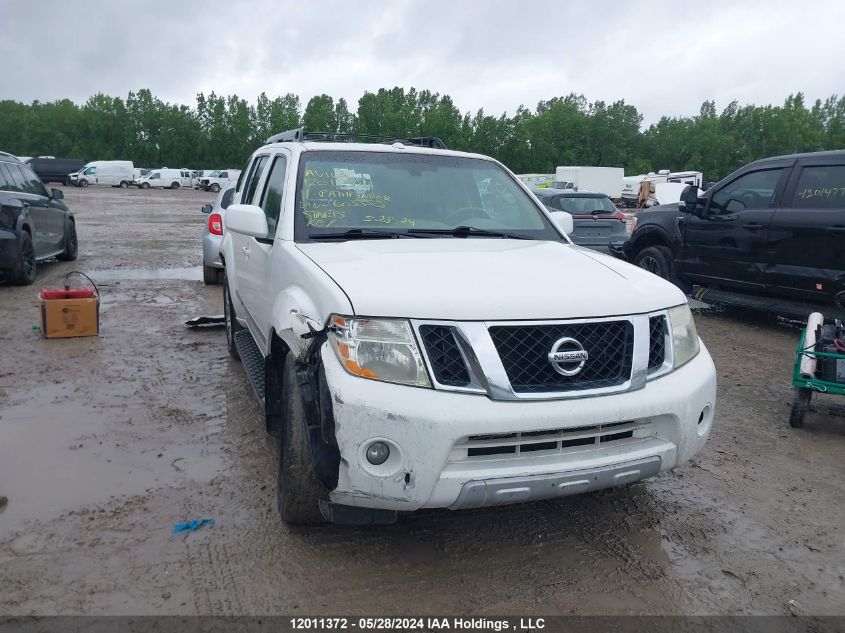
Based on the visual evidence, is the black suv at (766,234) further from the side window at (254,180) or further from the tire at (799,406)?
the side window at (254,180)

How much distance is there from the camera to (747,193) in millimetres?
8242

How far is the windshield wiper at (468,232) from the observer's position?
4.09 metres

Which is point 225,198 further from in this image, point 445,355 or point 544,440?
point 544,440

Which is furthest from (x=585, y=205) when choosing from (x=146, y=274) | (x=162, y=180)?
(x=162, y=180)

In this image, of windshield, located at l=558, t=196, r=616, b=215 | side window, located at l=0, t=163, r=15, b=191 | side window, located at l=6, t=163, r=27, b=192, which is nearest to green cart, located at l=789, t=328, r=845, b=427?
windshield, located at l=558, t=196, r=616, b=215

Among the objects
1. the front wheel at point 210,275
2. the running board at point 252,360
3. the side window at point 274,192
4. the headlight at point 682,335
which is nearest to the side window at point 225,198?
the front wheel at point 210,275

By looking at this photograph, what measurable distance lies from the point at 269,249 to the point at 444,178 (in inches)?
47.1

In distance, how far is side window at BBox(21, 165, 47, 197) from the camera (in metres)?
11.1

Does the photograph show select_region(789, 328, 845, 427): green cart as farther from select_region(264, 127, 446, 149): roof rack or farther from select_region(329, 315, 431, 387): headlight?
select_region(329, 315, 431, 387): headlight

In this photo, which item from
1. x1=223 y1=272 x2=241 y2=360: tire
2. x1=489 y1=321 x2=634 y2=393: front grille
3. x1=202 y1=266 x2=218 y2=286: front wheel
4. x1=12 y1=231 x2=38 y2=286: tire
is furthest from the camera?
x1=202 y1=266 x2=218 y2=286: front wheel

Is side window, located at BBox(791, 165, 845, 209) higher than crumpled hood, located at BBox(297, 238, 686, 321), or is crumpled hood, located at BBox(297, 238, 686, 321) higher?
side window, located at BBox(791, 165, 845, 209)

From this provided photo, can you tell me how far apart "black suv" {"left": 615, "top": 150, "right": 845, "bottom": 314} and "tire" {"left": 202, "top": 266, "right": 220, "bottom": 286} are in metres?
6.26

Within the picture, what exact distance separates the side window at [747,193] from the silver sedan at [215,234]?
5.92 m

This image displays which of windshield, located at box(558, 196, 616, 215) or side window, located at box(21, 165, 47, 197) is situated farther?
windshield, located at box(558, 196, 616, 215)
